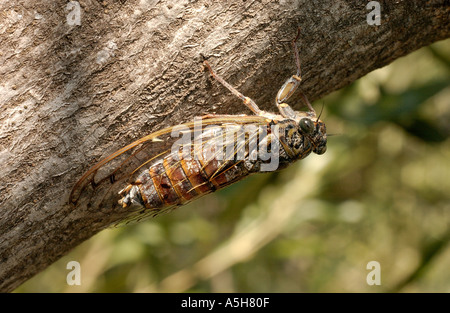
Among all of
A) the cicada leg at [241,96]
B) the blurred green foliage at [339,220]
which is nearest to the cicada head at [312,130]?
the cicada leg at [241,96]

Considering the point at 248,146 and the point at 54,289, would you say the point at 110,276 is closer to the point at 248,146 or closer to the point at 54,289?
the point at 54,289

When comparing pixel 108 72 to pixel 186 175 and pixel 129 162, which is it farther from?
pixel 186 175

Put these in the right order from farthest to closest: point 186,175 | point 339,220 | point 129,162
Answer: point 339,220
point 186,175
point 129,162

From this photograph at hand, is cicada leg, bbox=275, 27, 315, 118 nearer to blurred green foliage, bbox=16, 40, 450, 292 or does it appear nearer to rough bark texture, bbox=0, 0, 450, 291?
rough bark texture, bbox=0, 0, 450, 291

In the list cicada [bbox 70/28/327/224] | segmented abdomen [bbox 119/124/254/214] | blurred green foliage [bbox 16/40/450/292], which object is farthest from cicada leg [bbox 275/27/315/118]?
blurred green foliage [bbox 16/40/450/292]

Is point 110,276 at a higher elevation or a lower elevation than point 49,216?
lower

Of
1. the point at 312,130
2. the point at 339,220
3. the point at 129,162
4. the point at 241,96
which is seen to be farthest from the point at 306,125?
the point at 339,220

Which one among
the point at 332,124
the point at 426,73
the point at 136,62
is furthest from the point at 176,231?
the point at 426,73
